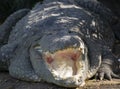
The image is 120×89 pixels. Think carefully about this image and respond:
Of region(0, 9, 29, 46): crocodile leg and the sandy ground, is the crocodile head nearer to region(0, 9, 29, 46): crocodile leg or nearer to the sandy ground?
the sandy ground

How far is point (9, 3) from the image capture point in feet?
30.6

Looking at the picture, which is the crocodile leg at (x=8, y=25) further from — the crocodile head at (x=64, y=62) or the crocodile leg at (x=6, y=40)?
the crocodile head at (x=64, y=62)

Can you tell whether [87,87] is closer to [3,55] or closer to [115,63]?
[115,63]

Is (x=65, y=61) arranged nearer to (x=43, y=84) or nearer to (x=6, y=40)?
(x=43, y=84)

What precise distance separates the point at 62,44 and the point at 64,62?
0.75 ft

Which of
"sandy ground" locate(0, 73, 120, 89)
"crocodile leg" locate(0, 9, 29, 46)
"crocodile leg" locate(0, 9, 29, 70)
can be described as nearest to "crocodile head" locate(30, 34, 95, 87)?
"sandy ground" locate(0, 73, 120, 89)

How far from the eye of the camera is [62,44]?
512cm

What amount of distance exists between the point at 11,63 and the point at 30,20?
3.35 ft

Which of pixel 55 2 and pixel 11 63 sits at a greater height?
pixel 55 2

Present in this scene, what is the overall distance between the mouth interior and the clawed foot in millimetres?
671

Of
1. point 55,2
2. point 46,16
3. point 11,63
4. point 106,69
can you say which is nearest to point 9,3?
point 55,2

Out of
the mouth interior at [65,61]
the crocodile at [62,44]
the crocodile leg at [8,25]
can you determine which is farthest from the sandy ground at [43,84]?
Answer: the crocodile leg at [8,25]

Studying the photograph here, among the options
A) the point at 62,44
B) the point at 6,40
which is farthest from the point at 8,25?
the point at 62,44

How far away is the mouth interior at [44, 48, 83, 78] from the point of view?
201 inches
